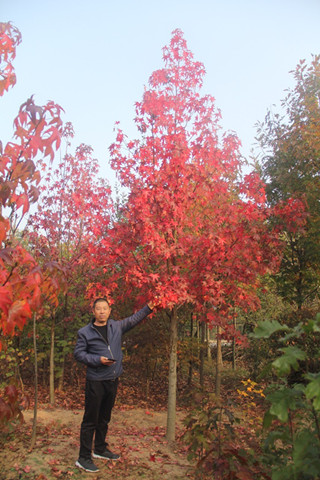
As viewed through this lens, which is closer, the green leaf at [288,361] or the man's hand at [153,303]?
the green leaf at [288,361]

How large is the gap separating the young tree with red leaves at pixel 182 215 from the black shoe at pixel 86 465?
187 cm

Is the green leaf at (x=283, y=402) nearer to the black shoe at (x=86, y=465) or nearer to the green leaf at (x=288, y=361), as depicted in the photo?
the green leaf at (x=288, y=361)

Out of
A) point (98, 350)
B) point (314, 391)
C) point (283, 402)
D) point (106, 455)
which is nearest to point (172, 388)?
point (106, 455)

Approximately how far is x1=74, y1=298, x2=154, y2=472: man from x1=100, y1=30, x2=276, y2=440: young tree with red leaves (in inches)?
37.2

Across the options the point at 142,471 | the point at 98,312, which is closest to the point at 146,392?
the point at 142,471

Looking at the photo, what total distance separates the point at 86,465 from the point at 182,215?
3211 mm

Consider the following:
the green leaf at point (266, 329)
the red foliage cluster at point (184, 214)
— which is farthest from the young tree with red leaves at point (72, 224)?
the green leaf at point (266, 329)

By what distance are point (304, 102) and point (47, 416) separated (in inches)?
308

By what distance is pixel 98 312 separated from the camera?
389 centimetres

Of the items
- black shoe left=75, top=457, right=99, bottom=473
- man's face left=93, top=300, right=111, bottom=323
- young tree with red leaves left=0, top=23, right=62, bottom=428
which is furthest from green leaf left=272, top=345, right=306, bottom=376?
A: black shoe left=75, top=457, right=99, bottom=473

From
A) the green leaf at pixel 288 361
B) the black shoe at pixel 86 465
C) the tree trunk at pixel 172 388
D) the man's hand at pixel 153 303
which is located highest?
the man's hand at pixel 153 303

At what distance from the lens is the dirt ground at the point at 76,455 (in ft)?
12.0

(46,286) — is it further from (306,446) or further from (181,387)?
(181,387)

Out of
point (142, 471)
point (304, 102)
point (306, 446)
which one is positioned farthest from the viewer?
point (304, 102)
